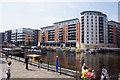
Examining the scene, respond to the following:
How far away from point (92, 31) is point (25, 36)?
81872 mm

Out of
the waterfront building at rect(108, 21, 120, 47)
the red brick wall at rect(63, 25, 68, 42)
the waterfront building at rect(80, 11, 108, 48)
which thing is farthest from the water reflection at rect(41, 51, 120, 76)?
the waterfront building at rect(108, 21, 120, 47)

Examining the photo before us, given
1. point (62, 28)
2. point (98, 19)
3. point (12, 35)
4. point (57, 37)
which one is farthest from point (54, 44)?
point (12, 35)

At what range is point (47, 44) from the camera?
123 metres

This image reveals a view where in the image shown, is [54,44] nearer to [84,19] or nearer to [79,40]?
[79,40]

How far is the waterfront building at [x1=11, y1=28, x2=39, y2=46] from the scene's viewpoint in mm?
131250

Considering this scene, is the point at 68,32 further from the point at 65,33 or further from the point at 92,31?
the point at 92,31

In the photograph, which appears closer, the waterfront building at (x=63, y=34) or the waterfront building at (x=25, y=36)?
the waterfront building at (x=63, y=34)

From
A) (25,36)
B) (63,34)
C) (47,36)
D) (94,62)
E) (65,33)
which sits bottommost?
(94,62)

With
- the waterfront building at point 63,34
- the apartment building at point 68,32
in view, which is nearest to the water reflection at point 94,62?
the waterfront building at point 63,34

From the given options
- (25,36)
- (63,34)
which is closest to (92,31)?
(63,34)

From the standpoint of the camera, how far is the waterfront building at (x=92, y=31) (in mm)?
87688

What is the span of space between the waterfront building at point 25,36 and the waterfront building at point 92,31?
67.4 m

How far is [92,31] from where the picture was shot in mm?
88438

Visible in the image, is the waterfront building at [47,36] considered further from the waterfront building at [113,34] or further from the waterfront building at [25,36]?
the waterfront building at [113,34]
